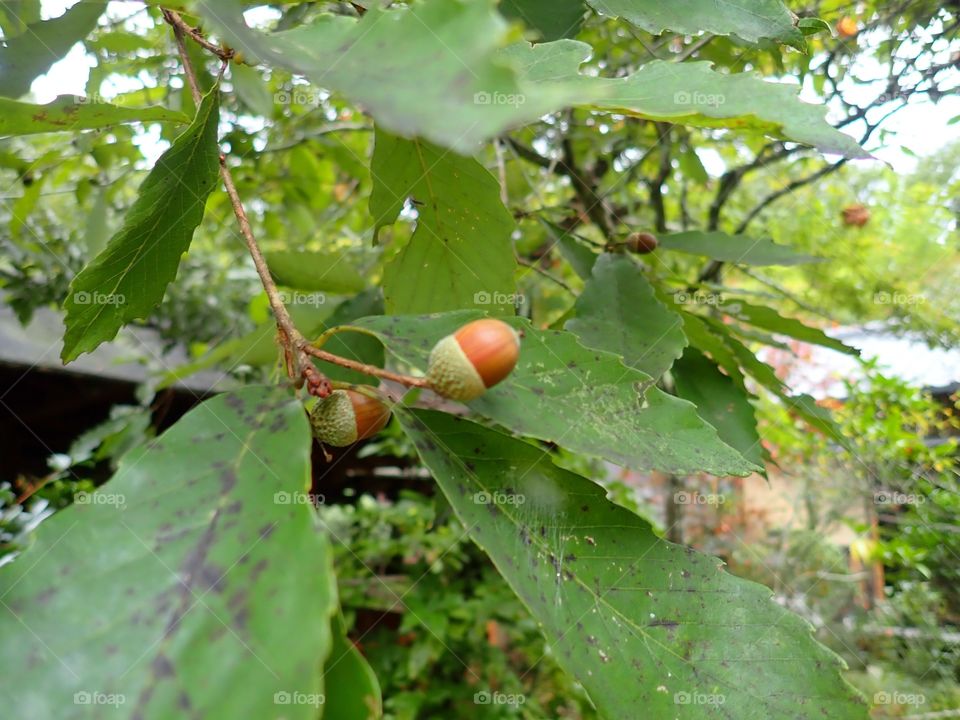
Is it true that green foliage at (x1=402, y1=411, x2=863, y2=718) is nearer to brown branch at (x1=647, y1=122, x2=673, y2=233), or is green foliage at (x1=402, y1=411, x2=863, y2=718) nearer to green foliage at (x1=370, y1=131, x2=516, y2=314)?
green foliage at (x1=370, y1=131, x2=516, y2=314)

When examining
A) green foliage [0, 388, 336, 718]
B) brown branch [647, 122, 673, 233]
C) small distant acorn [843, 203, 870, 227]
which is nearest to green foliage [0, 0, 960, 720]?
green foliage [0, 388, 336, 718]

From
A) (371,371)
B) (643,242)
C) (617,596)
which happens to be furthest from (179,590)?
(643,242)

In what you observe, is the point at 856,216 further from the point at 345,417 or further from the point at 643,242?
the point at 345,417

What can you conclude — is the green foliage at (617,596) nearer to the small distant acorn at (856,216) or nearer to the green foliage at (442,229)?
the green foliage at (442,229)

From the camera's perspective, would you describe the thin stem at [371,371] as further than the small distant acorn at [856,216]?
No

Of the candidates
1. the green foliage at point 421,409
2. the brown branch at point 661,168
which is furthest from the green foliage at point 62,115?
the brown branch at point 661,168

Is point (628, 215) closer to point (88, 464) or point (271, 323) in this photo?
point (271, 323)

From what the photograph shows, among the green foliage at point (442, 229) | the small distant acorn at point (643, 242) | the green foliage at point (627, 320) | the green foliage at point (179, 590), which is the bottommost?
the small distant acorn at point (643, 242)
